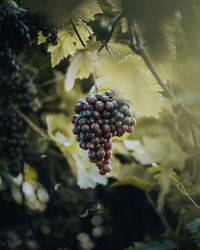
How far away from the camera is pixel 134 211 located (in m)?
1.83

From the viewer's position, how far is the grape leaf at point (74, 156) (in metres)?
1.29

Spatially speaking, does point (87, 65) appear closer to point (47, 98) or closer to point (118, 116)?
point (118, 116)

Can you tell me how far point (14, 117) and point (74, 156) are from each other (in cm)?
38

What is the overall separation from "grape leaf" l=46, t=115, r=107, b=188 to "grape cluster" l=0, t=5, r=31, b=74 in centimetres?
62

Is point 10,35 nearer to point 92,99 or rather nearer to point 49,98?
point 92,99

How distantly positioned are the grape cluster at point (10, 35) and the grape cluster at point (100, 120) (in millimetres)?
272

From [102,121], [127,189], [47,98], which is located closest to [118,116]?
[102,121]

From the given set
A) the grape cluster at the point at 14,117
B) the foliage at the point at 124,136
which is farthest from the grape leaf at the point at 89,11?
the grape cluster at the point at 14,117

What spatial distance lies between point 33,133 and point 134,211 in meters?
0.94

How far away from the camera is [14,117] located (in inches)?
51.6

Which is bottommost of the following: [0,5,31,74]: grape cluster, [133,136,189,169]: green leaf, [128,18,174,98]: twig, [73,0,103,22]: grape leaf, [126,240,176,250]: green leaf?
[126,240,176,250]: green leaf

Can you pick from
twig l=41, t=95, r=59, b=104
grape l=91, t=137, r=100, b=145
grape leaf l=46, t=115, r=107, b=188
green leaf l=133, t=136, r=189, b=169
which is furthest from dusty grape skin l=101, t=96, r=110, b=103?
twig l=41, t=95, r=59, b=104

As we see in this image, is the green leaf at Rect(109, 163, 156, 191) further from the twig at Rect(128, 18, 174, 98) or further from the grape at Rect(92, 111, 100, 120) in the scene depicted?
the twig at Rect(128, 18, 174, 98)

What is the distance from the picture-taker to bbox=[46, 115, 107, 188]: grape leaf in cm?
129
